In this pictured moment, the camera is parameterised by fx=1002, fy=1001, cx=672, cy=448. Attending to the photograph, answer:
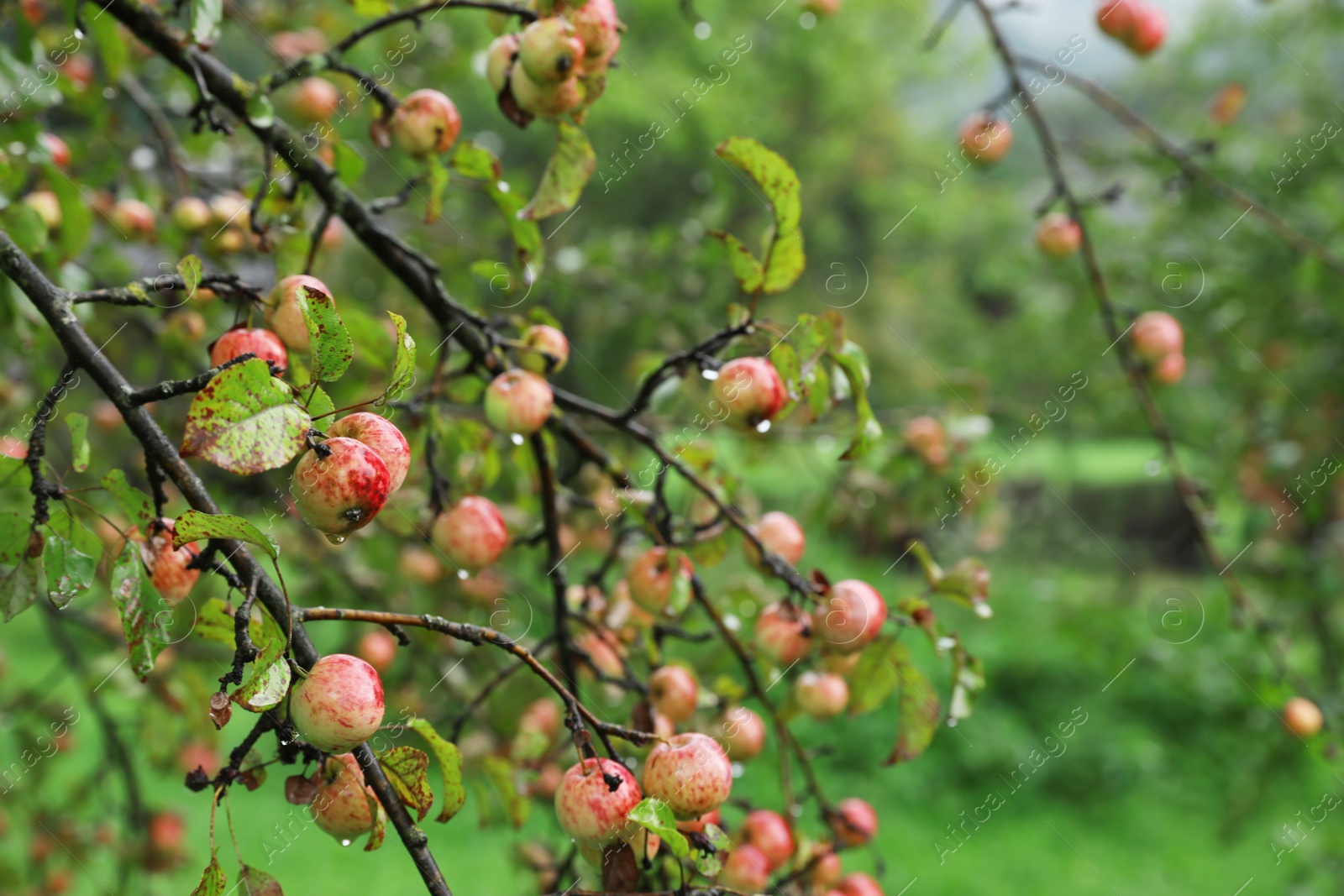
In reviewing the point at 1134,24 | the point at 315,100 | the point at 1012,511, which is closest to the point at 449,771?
the point at 315,100

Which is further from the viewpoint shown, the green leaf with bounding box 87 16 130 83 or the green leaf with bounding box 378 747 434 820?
the green leaf with bounding box 87 16 130 83

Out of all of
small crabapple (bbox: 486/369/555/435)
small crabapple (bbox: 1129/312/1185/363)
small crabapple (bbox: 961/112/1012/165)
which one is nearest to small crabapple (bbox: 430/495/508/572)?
small crabapple (bbox: 486/369/555/435)

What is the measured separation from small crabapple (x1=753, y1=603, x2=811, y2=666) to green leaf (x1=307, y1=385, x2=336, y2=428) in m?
0.40

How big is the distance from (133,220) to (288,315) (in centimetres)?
67

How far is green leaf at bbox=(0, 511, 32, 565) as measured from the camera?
554mm

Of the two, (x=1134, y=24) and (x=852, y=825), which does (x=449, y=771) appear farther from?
(x=1134, y=24)

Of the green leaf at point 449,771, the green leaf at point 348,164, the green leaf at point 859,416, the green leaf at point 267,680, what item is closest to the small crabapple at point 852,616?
the green leaf at point 859,416

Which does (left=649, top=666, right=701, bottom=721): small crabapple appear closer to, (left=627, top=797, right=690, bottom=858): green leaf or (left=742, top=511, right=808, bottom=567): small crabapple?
(left=742, top=511, right=808, bottom=567): small crabapple

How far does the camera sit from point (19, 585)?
576mm

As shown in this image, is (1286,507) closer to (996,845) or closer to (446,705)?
(996,845)

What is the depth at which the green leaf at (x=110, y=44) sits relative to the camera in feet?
2.93

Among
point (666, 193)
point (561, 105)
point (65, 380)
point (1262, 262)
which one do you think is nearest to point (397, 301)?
point (561, 105)

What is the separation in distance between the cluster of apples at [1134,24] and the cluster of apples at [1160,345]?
39 cm

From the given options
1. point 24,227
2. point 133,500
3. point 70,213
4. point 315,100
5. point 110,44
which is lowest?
point 133,500
